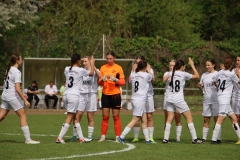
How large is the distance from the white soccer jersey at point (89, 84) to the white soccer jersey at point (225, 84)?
304 cm

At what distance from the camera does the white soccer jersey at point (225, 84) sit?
1631cm

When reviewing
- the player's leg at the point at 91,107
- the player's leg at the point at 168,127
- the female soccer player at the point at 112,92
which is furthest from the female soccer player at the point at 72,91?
the player's leg at the point at 168,127

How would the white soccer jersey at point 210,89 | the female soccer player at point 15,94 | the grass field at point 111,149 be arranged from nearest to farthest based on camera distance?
the grass field at point 111,149, the female soccer player at point 15,94, the white soccer jersey at point 210,89

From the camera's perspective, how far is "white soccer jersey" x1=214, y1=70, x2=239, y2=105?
1631cm

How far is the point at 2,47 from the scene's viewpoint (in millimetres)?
39125

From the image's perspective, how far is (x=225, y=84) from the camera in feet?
53.7

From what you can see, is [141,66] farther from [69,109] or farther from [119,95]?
[69,109]

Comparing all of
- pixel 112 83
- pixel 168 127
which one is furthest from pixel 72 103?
pixel 168 127

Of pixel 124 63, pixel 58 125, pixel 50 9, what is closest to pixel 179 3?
pixel 50 9

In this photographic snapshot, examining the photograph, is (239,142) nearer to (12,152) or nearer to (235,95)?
(235,95)

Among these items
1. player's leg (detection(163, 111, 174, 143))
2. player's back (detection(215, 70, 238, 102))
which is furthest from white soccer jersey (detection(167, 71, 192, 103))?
player's back (detection(215, 70, 238, 102))

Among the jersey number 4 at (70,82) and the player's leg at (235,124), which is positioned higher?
the jersey number 4 at (70,82)

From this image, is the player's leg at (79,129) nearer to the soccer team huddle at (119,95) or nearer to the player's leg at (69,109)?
the soccer team huddle at (119,95)

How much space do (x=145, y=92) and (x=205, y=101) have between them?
6.09 feet
